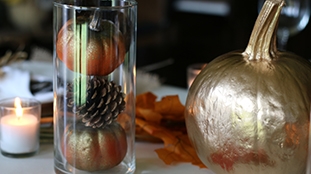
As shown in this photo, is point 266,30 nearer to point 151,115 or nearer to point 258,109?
point 258,109

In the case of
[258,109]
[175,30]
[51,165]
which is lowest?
[175,30]

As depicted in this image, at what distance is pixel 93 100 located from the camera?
1.94ft

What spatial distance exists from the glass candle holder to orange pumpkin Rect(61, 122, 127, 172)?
93 millimetres

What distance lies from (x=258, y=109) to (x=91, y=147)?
0.19 m

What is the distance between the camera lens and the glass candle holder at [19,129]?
2.23ft

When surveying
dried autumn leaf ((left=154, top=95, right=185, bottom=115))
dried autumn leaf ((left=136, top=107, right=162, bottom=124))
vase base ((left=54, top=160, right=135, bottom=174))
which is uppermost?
dried autumn leaf ((left=154, top=95, right=185, bottom=115))

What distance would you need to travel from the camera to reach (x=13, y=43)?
7.69 feet

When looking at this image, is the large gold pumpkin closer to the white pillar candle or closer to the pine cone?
the pine cone

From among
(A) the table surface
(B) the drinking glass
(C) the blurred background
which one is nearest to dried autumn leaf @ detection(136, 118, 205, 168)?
(A) the table surface

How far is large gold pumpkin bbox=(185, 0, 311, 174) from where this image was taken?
53cm

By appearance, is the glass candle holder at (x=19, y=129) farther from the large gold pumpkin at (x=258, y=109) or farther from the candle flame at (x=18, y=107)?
the large gold pumpkin at (x=258, y=109)

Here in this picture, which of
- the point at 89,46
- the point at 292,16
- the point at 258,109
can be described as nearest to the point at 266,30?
the point at 258,109

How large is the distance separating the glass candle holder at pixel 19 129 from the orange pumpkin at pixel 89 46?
14 cm

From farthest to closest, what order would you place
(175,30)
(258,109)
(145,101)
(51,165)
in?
(175,30) → (145,101) → (51,165) → (258,109)
